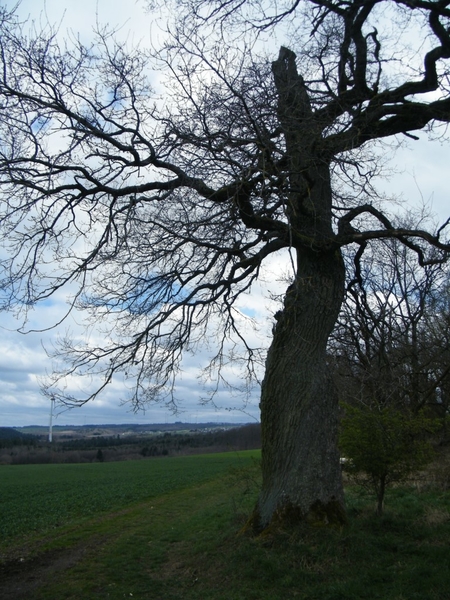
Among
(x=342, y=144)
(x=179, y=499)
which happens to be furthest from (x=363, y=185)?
(x=179, y=499)

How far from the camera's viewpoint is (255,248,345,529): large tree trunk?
28.5 ft

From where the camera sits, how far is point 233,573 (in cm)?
771

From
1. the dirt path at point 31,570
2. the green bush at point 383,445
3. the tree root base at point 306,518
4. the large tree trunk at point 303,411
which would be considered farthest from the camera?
the green bush at point 383,445

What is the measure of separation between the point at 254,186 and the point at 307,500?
192 inches

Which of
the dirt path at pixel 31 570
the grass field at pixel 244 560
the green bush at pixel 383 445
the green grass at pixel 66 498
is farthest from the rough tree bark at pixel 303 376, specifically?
the green grass at pixel 66 498

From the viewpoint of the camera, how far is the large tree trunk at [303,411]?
8672 mm

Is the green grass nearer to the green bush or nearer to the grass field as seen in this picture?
the grass field

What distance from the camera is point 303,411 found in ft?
29.5

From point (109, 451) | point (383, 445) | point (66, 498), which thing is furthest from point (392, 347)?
point (109, 451)

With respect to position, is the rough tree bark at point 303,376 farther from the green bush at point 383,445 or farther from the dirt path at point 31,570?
the dirt path at point 31,570

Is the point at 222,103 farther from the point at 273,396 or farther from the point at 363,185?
the point at 273,396

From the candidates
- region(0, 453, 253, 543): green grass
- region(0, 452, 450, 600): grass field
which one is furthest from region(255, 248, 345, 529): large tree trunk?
region(0, 453, 253, 543): green grass

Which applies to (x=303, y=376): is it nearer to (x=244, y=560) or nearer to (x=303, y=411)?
(x=303, y=411)

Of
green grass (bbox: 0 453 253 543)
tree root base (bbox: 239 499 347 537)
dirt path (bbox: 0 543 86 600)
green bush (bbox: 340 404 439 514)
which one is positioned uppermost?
green bush (bbox: 340 404 439 514)
